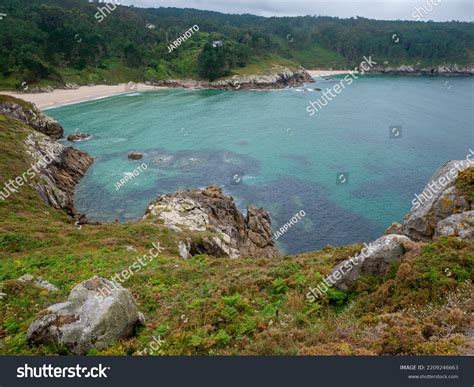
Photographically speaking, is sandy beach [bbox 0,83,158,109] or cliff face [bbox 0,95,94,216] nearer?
cliff face [bbox 0,95,94,216]

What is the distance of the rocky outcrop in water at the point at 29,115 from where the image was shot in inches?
2832

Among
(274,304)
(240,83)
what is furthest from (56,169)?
(240,83)

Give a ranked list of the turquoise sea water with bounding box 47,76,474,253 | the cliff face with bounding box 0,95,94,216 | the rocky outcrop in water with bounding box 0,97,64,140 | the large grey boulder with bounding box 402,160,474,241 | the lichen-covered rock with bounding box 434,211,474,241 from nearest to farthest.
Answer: the lichen-covered rock with bounding box 434,211,474,241 → the large grey boulder with bounding box 402,160,474,241 → the cliff face with bounding box 0,95,94,216 → the turquoise sea water with bounding box 47,76,474,253 → the rocky outcrop in water with bounding box 0,97,64,140

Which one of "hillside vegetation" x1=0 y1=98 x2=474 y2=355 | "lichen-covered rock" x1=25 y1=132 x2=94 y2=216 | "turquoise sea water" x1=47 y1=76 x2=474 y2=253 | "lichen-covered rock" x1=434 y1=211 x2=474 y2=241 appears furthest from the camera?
"turquoise sea water" x1=47 y1=76 x2=474 y2=253

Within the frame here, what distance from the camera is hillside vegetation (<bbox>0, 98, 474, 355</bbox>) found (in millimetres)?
11848

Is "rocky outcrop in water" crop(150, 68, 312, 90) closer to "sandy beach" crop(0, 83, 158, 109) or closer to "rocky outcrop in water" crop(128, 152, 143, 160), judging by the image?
"sandy beach" crop(0, 83, 158, 109)

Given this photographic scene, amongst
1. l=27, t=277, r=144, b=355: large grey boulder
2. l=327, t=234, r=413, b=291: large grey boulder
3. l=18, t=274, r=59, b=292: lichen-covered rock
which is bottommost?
l=18, t=274, r=59, b=292: lichen-covered rock

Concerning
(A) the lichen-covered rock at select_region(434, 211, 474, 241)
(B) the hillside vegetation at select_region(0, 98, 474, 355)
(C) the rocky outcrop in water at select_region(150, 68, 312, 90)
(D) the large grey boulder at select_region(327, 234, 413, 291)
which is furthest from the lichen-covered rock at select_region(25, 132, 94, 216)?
(C) the rocky outcrop in water at select_region(150, 68, 312, 90)

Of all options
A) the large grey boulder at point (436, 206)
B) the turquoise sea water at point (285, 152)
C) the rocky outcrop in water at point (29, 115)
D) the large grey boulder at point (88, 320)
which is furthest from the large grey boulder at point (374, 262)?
the rocky outcrop in water at point (29, 115)

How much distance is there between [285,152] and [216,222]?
39.4 metres

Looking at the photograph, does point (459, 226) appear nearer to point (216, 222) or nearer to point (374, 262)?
point (374, 262)

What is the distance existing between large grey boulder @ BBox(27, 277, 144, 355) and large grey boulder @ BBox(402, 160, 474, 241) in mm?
17269

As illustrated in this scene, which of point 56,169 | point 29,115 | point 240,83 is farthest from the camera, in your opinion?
point 240,83

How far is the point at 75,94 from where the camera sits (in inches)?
5271
